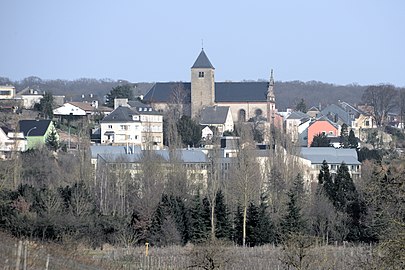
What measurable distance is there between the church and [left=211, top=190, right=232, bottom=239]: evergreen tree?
36718mm

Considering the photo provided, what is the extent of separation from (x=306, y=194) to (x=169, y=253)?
28.9 ft

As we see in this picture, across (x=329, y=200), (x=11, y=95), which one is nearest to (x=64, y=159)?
(x=329, y=200)

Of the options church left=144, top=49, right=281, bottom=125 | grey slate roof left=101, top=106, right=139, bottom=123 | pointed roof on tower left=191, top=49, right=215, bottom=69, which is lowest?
grey slate roof left=101, top=106, right=139, bottom=123

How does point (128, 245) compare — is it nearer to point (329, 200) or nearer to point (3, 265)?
point (329, 200)

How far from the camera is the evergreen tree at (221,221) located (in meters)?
25.9

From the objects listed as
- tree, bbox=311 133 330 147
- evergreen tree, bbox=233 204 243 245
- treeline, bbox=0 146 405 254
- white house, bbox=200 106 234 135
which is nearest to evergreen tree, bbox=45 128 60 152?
treeline, bbox=0 146 405 254

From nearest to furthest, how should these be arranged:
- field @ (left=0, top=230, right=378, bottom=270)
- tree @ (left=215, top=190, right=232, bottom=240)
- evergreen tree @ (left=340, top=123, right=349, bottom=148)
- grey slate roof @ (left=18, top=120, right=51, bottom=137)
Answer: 1. field @ (left=0, top=230, right=378, bottom=270)
2. tree @ (left=215, top=190, right=232, bottom=240)
3. grey slate roof @ (left=18, top=120, right=51, bottom=137)
4. evergreen tree @ (left=340, top=123, right=349, bottom=148)

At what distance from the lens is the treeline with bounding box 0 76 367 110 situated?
105262 mm

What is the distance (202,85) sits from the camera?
213 ft

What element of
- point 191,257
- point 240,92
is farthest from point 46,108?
point 191,257

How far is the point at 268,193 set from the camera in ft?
102

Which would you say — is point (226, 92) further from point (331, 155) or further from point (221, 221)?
point (221, 221)

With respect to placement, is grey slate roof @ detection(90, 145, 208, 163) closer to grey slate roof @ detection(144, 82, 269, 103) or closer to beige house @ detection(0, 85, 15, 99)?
beige house @ detection(0, 85, 15, 99)

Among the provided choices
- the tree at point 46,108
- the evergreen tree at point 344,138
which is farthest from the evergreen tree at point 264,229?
the tree at point 46,108
